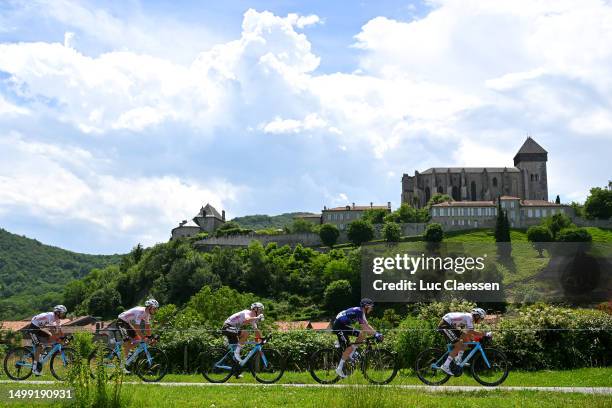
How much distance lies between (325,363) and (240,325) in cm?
185

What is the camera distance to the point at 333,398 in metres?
10.2

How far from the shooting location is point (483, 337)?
13.1 metres

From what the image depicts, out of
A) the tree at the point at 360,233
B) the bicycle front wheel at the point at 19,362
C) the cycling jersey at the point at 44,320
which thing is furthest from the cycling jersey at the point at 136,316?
the tree at the point at 360,233

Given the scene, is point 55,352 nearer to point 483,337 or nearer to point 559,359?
point 483,337

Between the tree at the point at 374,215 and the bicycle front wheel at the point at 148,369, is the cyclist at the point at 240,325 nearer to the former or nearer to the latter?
the bicycle front wheel at the point at 148,369

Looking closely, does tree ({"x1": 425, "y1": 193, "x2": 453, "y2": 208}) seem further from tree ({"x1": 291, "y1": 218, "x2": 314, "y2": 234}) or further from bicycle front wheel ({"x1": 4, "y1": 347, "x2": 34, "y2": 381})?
bicycle front wheel ({"x1": 4, "y1": 347, "x2": 34, "y2": 381})

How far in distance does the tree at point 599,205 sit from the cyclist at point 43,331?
11947cm

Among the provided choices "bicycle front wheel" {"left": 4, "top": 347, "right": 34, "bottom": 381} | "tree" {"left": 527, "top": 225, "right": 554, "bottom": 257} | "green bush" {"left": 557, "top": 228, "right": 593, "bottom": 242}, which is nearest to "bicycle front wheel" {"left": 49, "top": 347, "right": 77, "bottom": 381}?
"bicycle front wheel" {"left": 4, "top": 347, "right": 34, "bottom": 381}

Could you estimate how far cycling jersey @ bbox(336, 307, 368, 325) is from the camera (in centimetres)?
1257

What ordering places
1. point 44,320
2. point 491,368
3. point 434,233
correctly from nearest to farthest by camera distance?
1. point 491,368
2. point 44,320
3. point 434,233

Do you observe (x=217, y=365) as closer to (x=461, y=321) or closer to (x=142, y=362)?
(x=142, y=362)

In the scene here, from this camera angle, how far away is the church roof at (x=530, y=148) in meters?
146

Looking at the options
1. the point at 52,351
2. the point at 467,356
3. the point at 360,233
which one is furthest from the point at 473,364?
the point at 360,233

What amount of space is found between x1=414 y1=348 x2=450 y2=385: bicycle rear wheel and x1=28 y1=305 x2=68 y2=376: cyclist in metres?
7.19
